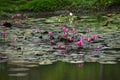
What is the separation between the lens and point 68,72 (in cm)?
677

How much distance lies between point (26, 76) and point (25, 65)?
718 millimetres

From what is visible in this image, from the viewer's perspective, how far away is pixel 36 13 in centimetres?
2289

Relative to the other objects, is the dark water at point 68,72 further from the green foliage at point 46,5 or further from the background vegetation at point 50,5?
the green foliage at point 46,5

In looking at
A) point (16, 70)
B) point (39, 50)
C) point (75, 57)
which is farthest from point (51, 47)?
point (16, 70)

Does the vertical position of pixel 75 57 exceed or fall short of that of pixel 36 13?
it falls short

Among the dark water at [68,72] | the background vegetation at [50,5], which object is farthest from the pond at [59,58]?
the background vegetation at [50,5]

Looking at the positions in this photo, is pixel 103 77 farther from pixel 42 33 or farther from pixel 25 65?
pixel 42 33

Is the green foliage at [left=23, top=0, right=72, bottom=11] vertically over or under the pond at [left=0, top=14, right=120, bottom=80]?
over

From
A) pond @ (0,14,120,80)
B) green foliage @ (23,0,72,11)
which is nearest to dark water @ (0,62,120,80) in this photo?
pond @ (0,14,120,80)

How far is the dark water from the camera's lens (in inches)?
252

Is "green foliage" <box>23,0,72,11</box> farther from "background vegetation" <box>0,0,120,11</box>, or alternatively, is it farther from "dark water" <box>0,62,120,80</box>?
"dark water" <box>0,62,120,80</box>

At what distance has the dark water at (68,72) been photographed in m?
6.41

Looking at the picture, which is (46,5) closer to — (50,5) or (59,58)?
(50,5)

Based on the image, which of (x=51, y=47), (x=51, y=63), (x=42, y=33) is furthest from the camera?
(x=42, y=33)
